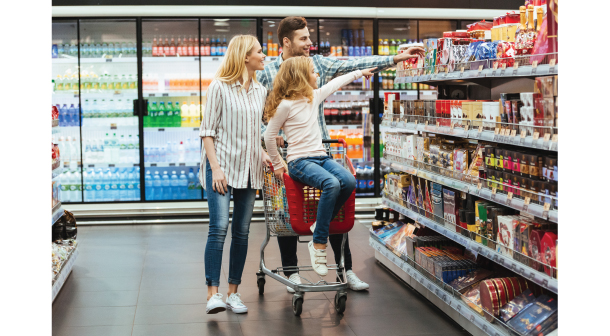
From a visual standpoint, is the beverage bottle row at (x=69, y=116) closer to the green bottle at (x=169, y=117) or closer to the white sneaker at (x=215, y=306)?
the green bottle at (x=169, y=117)

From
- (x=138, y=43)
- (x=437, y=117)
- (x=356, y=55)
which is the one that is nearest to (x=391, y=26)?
(x=356, y=55)

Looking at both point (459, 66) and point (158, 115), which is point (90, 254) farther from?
point (459, 66)

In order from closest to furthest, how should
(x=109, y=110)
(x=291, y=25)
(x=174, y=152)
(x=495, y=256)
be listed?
(x=495, y=256)
(x=291, y=25)
(x=109, y=110)
(x=174, y=152)

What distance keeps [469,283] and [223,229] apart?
1484 mm

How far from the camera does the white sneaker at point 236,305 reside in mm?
3771

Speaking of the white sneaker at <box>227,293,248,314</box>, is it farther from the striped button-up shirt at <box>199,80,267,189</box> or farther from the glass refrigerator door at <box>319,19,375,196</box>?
the glass refrigerator door at <box>319,19,375,196</box>

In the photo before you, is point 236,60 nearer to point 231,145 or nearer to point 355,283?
point 231,145

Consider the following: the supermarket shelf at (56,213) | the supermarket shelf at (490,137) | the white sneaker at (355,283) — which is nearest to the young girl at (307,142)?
the supermarket shelf at (490,137)

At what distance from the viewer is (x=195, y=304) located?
4023mm

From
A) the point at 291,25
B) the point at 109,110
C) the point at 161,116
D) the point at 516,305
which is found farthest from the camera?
the point at 161,116

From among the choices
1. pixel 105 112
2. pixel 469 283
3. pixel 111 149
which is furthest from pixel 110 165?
pixel 469 283

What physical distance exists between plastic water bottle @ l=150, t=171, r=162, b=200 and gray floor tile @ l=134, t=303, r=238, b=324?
13.0 feet

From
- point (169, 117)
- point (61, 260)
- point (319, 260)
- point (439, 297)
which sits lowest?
point (439, 297)
